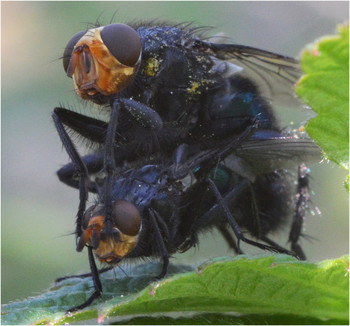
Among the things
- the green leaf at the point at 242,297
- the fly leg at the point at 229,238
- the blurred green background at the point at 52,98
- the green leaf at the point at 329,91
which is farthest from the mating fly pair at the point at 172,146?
the blurred green background at the point at 52,98

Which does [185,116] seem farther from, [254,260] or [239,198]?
[254,260]

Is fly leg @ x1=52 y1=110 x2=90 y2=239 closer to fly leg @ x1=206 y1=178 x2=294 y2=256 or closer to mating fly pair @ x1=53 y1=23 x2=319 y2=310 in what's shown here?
mating fly pair @ x1=53 y1=23 x2=319 y2=310

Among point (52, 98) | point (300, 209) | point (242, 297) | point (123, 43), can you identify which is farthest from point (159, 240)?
point (52, 98)

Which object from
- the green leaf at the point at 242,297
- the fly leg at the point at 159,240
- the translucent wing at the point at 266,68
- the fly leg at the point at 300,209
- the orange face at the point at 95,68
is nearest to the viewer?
the green leaf at the point at 242,297

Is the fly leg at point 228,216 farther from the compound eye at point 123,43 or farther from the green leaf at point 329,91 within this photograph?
the green leaf at point 329,91

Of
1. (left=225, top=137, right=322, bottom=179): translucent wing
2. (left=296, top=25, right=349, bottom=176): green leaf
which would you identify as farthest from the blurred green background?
Answer: (left=296, top=25, right=349, bottom=176): green leaf

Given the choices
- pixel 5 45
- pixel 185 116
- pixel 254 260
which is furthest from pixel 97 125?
pixel 5 45
